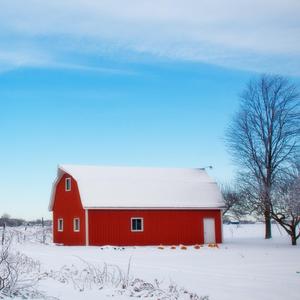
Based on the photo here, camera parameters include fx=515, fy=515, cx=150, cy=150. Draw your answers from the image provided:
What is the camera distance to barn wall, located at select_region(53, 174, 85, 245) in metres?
33.2

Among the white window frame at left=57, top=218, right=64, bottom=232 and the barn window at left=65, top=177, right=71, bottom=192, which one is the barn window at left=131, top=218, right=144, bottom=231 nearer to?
the barn window at left=65, top=177, right=71, bottom=192

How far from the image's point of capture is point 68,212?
1396 inches

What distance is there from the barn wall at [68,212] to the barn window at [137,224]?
10.5 ft

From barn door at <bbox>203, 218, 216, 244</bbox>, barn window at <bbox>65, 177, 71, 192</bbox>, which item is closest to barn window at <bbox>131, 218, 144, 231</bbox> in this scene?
barn door at <bbox>203, 218, 216, 244</bbox>

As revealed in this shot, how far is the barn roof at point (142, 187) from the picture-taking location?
1298 inches

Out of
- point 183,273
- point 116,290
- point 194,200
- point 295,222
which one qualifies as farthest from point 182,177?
point 116,290

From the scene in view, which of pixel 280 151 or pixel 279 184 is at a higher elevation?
pixel 280 151

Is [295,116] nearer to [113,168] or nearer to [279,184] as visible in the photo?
[279,184]

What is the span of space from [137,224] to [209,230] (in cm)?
522

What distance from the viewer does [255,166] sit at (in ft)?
125

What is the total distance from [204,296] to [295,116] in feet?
92.4

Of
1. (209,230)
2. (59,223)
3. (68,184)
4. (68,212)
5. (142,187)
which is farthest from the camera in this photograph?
(59,223)

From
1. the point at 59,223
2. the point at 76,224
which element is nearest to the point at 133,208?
the point at 76,224

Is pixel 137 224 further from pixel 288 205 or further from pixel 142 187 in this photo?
pixel 288 205
